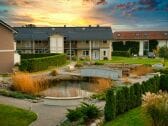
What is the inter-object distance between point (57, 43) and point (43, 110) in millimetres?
46946

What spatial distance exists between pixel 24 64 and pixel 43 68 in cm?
377

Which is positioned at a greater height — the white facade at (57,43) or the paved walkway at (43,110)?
the white facade at (57,43)

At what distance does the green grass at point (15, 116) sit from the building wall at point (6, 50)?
732 inches

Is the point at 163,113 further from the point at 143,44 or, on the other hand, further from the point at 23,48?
the point at 143,44

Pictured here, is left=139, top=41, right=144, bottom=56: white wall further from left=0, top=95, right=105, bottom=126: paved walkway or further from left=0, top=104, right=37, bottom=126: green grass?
left=0, top=104, right=37, bottom=126: green grass

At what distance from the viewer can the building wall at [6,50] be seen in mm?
35500

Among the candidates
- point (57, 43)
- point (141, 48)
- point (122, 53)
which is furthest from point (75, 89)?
point (141, 48)

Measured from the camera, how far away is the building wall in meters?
35.5

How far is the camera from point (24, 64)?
36.4 metres

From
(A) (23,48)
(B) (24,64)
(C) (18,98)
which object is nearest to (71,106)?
(C) (18,98)

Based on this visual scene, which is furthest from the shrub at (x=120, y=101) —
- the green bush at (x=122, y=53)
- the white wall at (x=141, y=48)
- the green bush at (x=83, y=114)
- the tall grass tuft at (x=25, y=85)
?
the white wall at (x=141, y=48)

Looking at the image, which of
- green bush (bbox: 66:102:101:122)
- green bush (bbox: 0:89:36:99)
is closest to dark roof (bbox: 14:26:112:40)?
green bush (bbox: 0:89:36:99)

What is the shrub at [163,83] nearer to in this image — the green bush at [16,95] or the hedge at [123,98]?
the hedge at [123,98]

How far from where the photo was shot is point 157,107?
12.7 m
